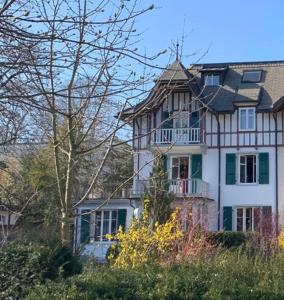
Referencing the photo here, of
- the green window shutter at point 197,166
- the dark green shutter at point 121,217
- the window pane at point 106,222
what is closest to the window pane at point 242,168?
the green window shutter at point 197,166

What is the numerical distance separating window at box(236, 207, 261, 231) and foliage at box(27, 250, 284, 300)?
23.3 m

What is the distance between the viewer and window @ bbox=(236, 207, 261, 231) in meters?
31.7

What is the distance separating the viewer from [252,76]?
117 feet

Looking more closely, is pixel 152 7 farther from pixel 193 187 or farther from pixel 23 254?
pixel 193 187

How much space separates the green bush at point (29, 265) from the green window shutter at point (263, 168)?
22992 mm

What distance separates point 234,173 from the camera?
32.6m

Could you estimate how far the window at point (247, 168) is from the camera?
3262 centimetres

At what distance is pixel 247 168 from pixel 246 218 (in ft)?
8.77

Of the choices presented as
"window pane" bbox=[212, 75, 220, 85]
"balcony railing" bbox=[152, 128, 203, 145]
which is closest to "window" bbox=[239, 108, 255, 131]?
"balcony railing" bbox=[152, 128, 203, 145]

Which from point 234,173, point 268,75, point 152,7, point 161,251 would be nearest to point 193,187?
point 234,173

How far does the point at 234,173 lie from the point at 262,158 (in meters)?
1.68

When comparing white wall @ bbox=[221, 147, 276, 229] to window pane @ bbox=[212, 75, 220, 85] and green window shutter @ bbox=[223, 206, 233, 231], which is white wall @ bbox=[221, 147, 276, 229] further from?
window pane @ bbox=[212, 75, 220, 85]

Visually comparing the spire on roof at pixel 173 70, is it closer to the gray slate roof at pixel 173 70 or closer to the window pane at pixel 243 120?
the gray slate roof at pixel 173 70

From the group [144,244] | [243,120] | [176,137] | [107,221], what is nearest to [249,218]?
[243,120]
